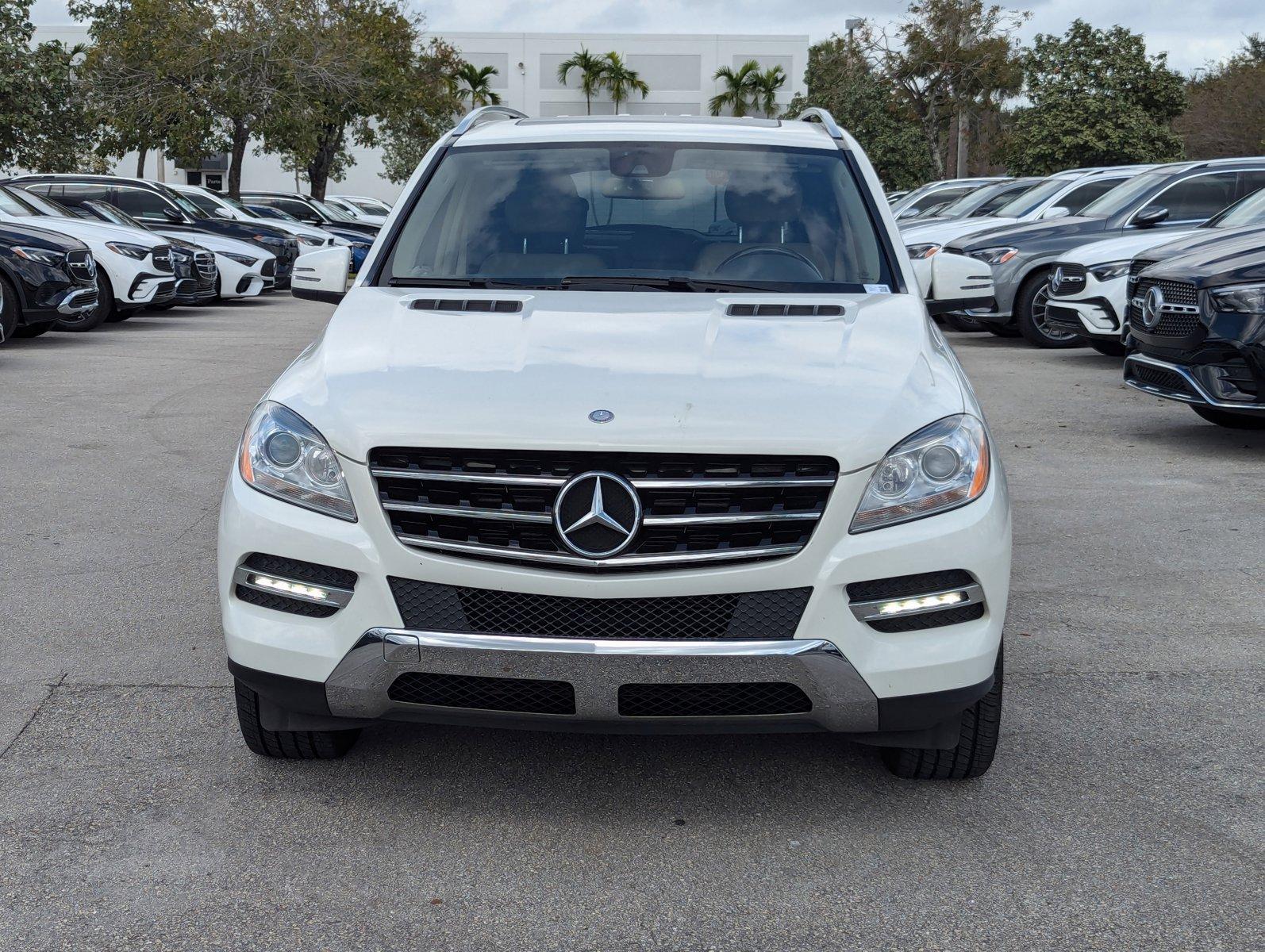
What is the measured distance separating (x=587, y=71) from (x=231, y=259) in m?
61.6

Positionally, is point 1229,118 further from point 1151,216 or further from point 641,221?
point 641,221

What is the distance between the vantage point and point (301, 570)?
10.6 ft

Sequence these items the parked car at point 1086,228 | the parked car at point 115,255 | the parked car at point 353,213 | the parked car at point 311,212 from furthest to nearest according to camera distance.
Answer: the parked car at point 353,213
the parked car at point 311,212
the parked car at point 115,255
the parked car at point 1086,228

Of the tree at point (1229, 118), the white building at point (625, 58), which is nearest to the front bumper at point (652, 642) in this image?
the tree at point (1229, 118)

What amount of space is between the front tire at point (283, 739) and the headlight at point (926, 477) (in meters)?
1.44

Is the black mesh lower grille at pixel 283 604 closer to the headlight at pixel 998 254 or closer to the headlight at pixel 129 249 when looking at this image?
the headlight at pixel 998 254

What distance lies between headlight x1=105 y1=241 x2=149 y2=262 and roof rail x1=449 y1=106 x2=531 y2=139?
10879mm

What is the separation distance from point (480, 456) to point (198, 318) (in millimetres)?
15499

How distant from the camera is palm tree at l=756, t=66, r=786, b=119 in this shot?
77250 millimetres

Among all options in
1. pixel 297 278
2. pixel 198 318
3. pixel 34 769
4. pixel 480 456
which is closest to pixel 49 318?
pixel 198 318

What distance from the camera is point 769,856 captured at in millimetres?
3246

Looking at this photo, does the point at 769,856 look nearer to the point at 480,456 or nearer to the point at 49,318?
the point at 480,456

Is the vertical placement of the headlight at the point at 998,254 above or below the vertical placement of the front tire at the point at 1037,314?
above

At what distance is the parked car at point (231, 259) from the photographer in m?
18.3
